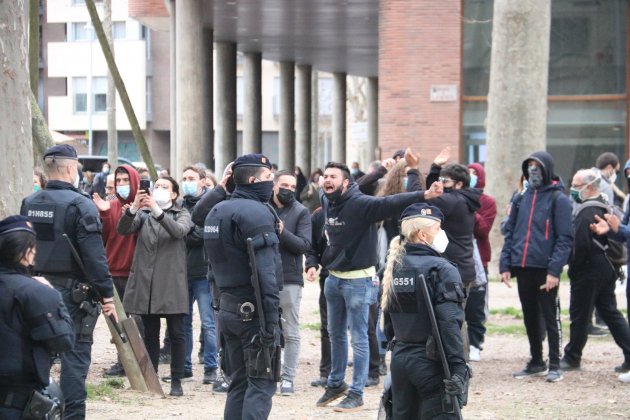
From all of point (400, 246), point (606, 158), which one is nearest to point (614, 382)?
point (606, 158)

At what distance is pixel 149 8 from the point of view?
36062mm

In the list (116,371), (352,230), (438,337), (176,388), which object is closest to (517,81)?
(116,371)

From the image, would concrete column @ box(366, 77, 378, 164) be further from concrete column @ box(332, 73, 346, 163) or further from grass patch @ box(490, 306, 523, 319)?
grass patch @ box(490, 306, 523, 319)

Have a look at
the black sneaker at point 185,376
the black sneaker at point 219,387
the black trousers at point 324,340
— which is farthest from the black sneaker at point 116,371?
the black trousers at point 324,340

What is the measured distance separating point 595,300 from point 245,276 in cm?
508

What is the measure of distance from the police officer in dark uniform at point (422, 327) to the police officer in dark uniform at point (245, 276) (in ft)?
2.94

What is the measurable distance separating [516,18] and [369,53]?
26.6 meters

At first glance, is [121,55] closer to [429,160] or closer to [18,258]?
[429,160]

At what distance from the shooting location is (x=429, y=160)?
2444cm

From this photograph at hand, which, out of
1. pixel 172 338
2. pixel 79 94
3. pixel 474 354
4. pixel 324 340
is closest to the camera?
pixel 172 338

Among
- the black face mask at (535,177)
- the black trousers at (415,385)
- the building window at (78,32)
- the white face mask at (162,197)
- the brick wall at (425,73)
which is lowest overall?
the black trousers at (415,385)

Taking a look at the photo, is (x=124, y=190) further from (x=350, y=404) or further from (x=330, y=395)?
(x=350, y=404)

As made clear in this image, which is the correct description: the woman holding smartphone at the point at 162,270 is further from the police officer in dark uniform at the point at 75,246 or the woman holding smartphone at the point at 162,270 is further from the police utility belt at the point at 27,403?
the police utility belt at the point at 27,403

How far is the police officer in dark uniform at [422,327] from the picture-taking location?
24.0ft
